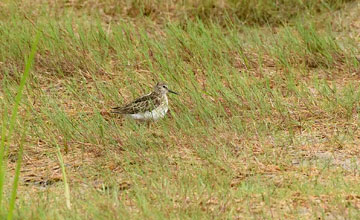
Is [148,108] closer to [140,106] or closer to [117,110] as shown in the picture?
[140,106]

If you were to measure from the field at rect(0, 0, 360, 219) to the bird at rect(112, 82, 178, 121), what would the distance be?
181 mm

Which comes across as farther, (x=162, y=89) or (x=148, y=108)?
(x=162, y=89)

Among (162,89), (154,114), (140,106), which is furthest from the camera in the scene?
(162,89)

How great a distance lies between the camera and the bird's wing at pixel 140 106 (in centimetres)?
761

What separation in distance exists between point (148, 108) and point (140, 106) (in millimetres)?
108

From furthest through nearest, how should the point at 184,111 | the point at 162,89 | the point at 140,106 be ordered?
the point at 162,89 → the point at 184,111 → the point at 140,106

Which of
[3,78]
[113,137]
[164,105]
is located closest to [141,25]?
[3,78]

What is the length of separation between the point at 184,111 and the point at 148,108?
403 mm

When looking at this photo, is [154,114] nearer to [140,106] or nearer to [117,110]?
[140,106]

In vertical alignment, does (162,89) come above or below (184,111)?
above

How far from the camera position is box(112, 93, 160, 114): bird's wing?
25.0 ft

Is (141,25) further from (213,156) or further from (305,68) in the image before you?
(213,156)

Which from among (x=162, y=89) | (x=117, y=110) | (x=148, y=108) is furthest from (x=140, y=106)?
(x=162, y=89)

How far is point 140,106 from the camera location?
766 cm
